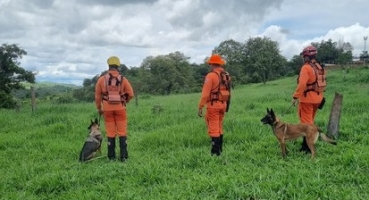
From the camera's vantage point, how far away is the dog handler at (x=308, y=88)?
7773 millimetres

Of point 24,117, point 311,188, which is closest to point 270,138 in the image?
point 311,188

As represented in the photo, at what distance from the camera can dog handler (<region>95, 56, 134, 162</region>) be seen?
838 cm

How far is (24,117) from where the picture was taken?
16.7 metres

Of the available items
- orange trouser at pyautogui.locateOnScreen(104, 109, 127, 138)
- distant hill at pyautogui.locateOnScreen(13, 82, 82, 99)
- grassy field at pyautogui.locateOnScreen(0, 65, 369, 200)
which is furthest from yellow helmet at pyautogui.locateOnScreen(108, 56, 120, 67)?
distant hill at pyautogui.locateOnScreen(13, 82, 82, 99)

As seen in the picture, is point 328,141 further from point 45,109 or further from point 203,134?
point 45,109

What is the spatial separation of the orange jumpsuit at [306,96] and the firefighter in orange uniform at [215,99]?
1.48 meters

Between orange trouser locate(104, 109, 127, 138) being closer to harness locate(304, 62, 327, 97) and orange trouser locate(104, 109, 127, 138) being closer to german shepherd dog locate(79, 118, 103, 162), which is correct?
german shepherd dog locate(79, 118, 103, 162)

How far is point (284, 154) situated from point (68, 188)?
4.14 meters

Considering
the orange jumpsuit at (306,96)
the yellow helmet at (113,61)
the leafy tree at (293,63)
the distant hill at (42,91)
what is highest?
the leafy tree at (293,63)

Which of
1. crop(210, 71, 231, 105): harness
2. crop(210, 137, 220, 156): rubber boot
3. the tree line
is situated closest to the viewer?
crop(210, 71, 231, 105): harness

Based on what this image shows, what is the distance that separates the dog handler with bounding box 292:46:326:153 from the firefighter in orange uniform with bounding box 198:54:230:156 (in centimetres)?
148

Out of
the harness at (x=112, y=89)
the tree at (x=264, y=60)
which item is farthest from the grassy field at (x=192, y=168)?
the tree at (x=264, y=60)

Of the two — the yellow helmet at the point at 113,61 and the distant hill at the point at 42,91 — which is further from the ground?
the yellow helmet at the point at 113,61

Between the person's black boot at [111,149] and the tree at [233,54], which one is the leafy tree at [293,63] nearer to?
the tree at [233,54]
